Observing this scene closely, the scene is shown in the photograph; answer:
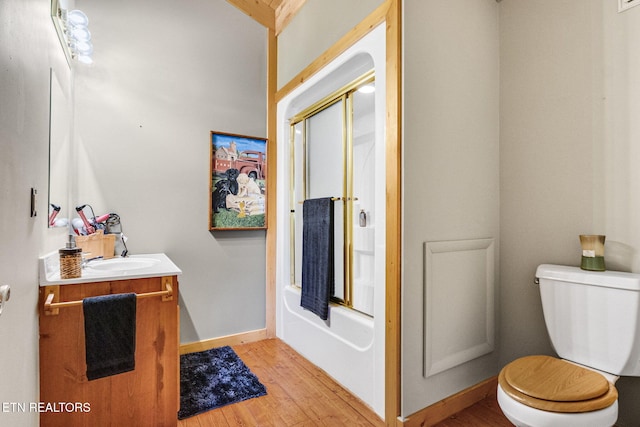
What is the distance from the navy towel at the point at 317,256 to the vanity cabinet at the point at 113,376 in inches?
37.5

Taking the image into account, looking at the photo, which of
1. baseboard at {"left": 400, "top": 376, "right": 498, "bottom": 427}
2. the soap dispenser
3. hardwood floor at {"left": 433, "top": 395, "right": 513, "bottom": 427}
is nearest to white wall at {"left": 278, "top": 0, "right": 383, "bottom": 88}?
the soap dispenser

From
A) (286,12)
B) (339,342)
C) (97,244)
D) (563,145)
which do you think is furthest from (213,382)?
(286,12)

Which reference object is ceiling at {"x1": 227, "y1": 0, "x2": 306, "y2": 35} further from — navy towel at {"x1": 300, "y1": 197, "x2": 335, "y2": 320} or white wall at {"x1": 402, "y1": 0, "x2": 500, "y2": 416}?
navy towel at {"x1": 300, "y1": 197, "x2": 335, "y2": 320}

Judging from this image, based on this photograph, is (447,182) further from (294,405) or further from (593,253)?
(294,405)

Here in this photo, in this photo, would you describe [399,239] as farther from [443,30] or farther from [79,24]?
[79,24]

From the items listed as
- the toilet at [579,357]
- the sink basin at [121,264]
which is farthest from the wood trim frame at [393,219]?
the sink basin at [121,264]

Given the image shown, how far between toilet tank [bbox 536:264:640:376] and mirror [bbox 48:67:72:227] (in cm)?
262

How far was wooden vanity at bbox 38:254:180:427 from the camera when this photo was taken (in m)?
1.42

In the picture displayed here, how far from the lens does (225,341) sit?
2.71m

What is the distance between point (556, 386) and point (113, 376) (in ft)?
6.35

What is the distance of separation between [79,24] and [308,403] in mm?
2696

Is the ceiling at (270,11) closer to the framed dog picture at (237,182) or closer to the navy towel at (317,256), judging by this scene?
the framed dog picture at (237,182)

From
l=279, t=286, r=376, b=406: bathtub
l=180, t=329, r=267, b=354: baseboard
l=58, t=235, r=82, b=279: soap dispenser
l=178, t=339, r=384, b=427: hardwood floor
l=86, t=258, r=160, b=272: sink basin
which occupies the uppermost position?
l=58, t=235, r=82, b=279: soap dispenser

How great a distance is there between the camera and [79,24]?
1.99 m
